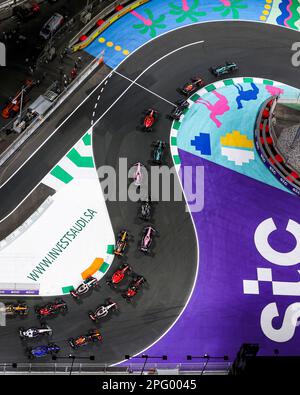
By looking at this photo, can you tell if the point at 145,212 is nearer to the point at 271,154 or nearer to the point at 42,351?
the point at 271,154

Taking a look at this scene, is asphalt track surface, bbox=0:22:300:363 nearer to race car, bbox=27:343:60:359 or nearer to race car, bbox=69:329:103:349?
race car, bbox=69:329:103:349

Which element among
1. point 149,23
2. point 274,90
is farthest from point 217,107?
point 149,23

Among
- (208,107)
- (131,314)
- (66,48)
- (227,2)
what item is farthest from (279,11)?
(131,314)

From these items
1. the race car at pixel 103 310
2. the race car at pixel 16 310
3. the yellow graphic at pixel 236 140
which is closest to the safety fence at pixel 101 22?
the yellow graphic at pixel 236 140

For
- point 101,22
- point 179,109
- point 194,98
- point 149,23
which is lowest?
point 179,109

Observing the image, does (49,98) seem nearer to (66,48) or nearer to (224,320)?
(66,48)

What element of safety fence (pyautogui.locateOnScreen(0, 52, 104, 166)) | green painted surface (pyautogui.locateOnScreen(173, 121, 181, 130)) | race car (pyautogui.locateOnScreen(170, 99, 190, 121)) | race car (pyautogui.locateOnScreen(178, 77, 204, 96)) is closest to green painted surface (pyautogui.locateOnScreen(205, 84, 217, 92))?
race car (pyautogui.locateOnScreen(178, 77, 204, 96))
